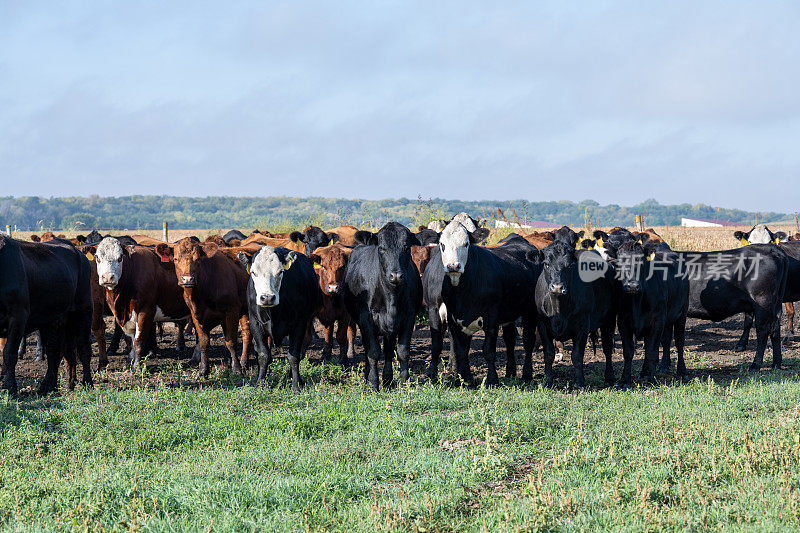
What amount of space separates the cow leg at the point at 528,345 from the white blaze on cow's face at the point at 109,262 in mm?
5984

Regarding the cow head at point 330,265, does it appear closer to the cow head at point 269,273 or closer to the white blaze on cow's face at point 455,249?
the cow head at point 269,273

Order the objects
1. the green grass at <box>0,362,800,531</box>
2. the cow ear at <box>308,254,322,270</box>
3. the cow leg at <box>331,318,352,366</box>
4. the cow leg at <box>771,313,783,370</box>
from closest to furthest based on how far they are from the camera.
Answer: the green grass at <box>0,362,800,531</box> → the cow ear at <box>308,254,322,270</box> → the cow leg at <box>771,313,783,370</box> → the cow leg at <box>331,318,352,366</box>

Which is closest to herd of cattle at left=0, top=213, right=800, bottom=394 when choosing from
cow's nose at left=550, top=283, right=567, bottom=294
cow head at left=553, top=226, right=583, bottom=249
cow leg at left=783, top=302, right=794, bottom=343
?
cow's nose at left=550, top=283, right=567, bottom=294

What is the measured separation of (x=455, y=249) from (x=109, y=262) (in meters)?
5.21

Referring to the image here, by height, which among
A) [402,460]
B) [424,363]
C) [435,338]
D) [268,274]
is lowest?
[424,363]

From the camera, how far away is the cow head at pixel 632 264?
9625 mm

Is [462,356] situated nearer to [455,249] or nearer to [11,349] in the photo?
[455,249]

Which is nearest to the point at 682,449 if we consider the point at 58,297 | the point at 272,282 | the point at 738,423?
the point at 738,423

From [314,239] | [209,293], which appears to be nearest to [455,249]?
[209,293]

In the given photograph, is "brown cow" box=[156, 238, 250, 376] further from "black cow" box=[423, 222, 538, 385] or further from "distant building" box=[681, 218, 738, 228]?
"distant building" box=[681, 218, 738, 228]

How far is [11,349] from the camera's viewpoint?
889 centimetres

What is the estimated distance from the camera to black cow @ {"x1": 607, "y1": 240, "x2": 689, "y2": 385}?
384 inches

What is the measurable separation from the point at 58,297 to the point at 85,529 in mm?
5556

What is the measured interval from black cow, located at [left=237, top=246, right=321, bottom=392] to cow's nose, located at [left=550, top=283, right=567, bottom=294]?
3292 millimetres
